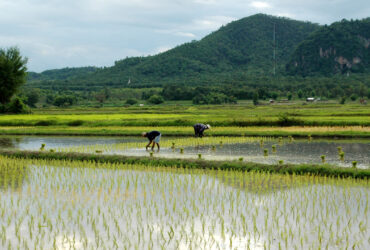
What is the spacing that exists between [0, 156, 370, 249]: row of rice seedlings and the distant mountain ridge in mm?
91446

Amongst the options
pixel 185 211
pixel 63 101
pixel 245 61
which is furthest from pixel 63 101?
pixel 245 61

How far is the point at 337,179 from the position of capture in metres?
9.80

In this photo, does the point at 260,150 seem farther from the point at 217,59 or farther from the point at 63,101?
the point at 217,59

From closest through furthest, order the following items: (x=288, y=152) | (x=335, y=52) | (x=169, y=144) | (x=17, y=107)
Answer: (x=288, y=152), (x=169, y=144), (x=17, y=107), (x=335, y=52)

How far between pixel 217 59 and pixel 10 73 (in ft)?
292

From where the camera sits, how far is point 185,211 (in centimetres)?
741

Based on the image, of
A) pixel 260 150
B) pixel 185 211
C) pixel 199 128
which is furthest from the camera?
pixel 199 128

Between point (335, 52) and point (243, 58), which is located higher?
point (335, 52)

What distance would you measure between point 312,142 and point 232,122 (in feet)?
23.3

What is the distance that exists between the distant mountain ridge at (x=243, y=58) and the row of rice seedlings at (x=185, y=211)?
91.4 metres

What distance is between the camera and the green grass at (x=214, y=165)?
10109mm

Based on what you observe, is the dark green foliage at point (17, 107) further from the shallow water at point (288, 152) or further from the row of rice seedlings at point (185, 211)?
the row of rice seedlings at point (185, 211)

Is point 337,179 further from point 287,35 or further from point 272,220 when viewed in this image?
point 287,35

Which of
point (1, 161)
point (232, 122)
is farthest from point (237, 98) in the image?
point (1, 161)
